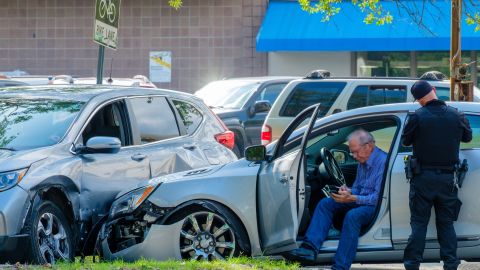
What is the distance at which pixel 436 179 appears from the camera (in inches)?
311

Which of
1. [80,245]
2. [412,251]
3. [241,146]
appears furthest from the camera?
[241,146]

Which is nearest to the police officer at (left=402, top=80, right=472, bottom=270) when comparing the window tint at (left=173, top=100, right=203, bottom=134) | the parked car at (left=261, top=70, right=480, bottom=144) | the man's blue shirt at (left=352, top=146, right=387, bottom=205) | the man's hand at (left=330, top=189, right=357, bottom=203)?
the man's blue shirt at (left=352, top=146, right=387, bottom=205)

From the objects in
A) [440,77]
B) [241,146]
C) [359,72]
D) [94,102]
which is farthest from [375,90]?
[359,72]

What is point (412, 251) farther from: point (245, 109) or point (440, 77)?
point (245, 109)

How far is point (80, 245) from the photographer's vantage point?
859 cm

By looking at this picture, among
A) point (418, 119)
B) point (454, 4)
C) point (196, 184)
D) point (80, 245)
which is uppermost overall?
point (454, 4)

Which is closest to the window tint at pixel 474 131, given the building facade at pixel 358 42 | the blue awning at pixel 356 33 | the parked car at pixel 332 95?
the parked car at pixel 332 95

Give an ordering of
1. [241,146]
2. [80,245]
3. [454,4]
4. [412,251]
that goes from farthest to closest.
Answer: [241,146] < [454,4] < [80,245] < [412,251]

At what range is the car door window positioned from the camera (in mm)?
9281

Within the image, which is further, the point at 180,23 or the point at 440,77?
the point at 180,23

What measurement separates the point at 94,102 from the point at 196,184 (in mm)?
1626

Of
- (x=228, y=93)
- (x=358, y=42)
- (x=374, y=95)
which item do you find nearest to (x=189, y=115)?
(x=374, y=95)

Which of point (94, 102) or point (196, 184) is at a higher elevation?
point (94, 102)

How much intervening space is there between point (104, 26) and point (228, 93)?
20.3 feet
